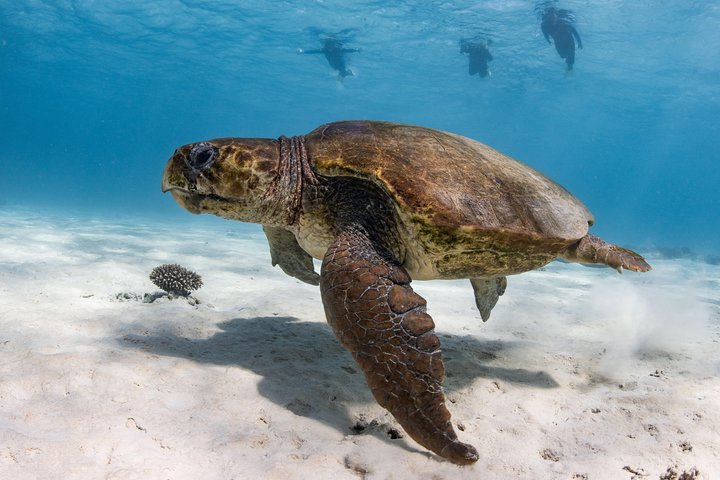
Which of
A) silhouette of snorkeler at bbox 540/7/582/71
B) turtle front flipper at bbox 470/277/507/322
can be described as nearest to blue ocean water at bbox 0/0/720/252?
silhouette of snorkeler at bbox 540/7/582/71

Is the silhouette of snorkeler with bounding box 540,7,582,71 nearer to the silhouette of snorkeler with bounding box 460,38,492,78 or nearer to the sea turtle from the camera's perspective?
the silhouette of snorkeler with bounding box 460,38,492,78

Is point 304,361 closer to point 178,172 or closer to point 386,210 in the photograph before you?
point 386,210

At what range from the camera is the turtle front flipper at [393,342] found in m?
2.31

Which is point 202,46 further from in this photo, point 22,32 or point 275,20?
point 22,32

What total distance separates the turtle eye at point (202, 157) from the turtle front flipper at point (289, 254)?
1381mm

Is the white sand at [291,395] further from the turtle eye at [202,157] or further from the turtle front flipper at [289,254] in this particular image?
the turtle eye at [202,157]

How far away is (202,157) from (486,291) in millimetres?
3762

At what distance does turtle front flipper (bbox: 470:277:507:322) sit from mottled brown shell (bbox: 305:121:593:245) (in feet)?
4.68

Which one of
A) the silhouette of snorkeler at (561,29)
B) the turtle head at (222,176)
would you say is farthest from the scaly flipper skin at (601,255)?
the silhouette of snorkeler at (561,29)

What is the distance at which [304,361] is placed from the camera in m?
3.68

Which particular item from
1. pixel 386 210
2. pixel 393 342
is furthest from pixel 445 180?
pixel 393 342

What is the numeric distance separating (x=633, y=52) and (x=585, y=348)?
40.5 meters

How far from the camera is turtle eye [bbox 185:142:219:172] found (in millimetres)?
3549

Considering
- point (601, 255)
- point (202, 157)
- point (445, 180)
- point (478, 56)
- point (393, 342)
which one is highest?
point (478, 56)
